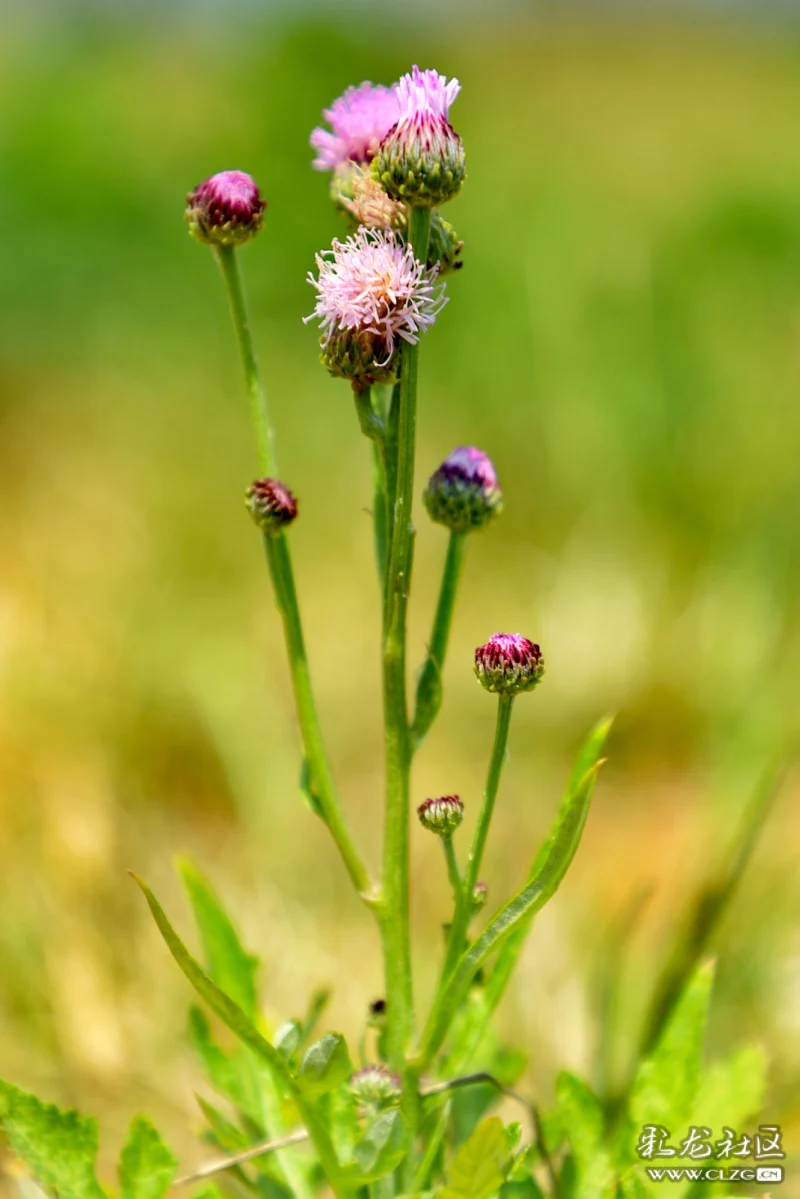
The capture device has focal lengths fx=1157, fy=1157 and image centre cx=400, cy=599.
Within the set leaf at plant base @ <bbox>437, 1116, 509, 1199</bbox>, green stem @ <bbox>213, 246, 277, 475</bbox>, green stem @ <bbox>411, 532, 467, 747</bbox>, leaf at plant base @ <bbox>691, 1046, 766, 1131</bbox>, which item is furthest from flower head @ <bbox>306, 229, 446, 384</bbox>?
leaf at plant base @ <bbox>691, 1046, 766, 1131</bbox>

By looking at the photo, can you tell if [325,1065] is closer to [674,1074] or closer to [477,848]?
[477,848]

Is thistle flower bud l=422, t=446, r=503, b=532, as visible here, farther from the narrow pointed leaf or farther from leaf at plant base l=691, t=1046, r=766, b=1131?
leaf at plant base l=691, t=1046, r=766, b=1131

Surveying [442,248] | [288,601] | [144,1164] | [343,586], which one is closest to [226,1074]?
[144,1164]

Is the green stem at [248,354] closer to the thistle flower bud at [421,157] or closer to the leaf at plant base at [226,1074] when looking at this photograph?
the thistle flower bud at [421,157]

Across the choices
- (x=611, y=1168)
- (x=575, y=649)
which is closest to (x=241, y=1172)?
(x=611, y=1168)

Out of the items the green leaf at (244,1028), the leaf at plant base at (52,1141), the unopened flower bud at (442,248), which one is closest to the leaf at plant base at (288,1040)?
the green leaf at (244,1028)

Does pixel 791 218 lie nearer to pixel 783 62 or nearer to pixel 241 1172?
pixel 241 1172
